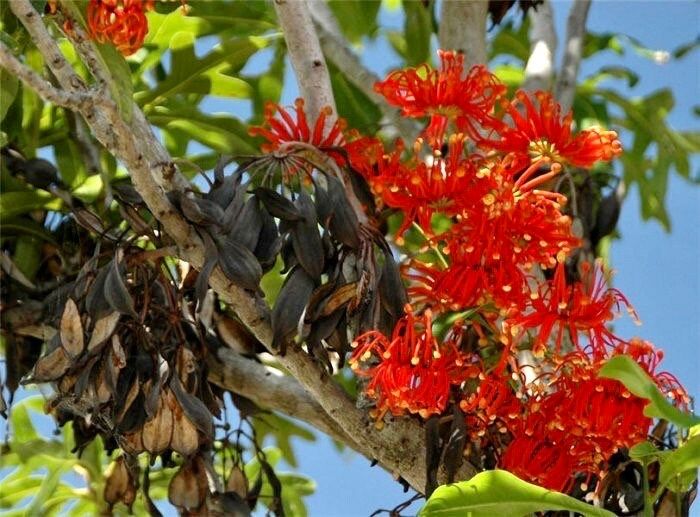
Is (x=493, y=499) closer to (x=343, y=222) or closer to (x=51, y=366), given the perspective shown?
(x=343, y=222)

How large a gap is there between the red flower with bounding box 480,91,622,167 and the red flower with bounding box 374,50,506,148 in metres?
0.04

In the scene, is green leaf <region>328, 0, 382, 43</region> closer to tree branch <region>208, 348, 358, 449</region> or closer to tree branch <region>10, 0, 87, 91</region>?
tree branch <region>208, 348, 358, 449</region>

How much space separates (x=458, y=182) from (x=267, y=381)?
0.60m

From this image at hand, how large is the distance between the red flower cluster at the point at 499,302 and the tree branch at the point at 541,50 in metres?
0.69

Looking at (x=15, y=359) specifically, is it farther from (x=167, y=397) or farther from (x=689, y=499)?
(x=689, y=499)

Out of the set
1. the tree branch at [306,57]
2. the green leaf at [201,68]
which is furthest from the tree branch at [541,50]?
the tree branch at [306,57]

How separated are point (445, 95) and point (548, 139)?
15cm

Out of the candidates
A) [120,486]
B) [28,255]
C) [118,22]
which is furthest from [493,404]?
[28,255]

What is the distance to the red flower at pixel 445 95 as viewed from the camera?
1.87 metres

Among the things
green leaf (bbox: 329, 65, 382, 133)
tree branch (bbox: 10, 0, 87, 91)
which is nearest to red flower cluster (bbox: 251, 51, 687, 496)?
tree branch (bbox: 10, 0, 87, 91)

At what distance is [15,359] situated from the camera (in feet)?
7.63

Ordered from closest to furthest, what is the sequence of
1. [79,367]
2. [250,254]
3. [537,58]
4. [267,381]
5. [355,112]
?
1. [250,254]
2. [79,367]
3. [267,381]
4. [537,58]
5. [355,112]

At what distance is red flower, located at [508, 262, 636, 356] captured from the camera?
178cm

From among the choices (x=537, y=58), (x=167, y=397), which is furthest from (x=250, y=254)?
(x=537, y=58)
